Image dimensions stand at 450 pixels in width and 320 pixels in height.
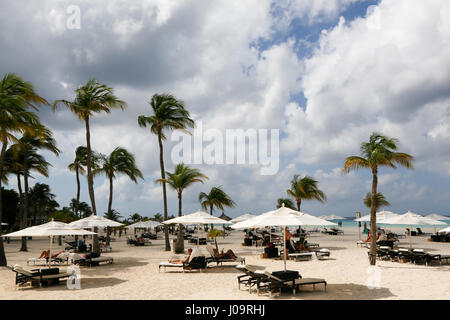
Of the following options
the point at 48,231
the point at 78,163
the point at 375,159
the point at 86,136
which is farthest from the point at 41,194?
the point at 375,159

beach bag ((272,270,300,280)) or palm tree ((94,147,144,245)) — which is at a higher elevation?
palm tree ((94,147,144,245))

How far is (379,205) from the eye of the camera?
39.4 meters

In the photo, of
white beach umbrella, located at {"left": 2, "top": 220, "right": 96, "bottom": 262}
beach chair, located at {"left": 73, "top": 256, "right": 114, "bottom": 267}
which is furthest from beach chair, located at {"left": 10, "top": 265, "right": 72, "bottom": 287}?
beach chair, located at {"left": 73, "top": 256, "right": 114, "bottom": 267}

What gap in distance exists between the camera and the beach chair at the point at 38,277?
1105cm

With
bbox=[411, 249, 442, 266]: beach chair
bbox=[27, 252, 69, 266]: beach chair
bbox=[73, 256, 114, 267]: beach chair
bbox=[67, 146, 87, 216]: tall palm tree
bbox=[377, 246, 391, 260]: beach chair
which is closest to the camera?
bbox=[411, 249, 442, 266]: beach chair

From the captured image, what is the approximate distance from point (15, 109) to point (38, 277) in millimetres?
8442

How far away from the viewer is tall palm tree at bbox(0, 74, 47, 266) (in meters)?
15.1

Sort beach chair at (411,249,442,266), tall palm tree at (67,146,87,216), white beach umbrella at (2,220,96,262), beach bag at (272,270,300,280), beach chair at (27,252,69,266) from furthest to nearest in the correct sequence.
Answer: tall palm tree at (67,146,87,216) → beach chair at (27,252,69,266) → beach chair at (411,249,442,266) → white beach umbrella at (2,220,96,262) → beach bag at (272,270,300,280)

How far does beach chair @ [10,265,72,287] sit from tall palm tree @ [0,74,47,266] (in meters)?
5.92

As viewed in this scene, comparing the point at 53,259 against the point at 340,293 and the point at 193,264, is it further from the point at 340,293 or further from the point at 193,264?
the point at 340,293

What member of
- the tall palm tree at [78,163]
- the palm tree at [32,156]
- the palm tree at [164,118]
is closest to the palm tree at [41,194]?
the tall palm tree at [78,163]

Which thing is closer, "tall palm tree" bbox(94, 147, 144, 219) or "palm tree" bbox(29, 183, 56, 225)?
"tall palm tree" bbox(94, 147, 144, 219)

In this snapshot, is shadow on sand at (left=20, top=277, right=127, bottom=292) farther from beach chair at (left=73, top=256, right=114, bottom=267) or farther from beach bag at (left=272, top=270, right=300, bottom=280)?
beach bag at (left=272, top=270, right=300, bottom=280)
